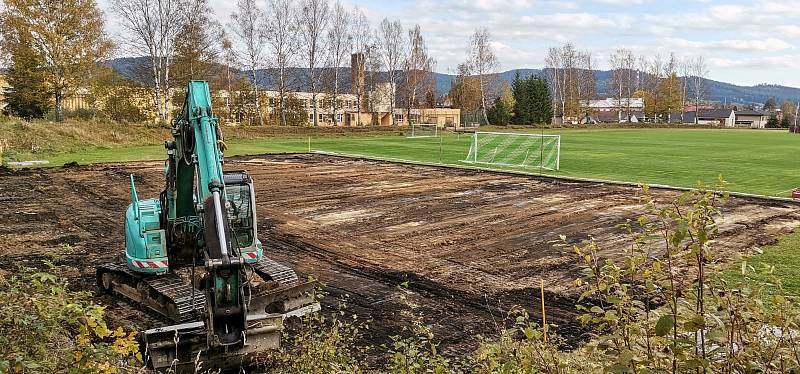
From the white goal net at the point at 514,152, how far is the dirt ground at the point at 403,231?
5474mm

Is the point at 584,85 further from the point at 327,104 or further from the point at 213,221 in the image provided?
the point at 213,221

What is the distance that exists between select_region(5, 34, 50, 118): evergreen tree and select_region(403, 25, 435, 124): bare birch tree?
3974cm

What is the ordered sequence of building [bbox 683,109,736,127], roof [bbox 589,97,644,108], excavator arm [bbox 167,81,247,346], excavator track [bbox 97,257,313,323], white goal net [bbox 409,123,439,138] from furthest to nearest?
building [bbox 683,109,736,127] < roof [bbox 589,97,644,108] < white goal net [bbox 409,123,439,138] < excavator track [bbox 97,257,313,323] < excavator arm [bbox 167,81,247,346]

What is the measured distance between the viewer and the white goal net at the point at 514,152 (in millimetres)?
31641

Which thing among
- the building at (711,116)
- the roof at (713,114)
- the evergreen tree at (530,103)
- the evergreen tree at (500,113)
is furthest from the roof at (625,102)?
the evergreen tree at (500,113)

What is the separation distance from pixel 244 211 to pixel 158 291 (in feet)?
5.55

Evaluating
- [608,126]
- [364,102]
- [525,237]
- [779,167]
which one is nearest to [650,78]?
[608,126]

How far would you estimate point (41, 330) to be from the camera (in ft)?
15.8

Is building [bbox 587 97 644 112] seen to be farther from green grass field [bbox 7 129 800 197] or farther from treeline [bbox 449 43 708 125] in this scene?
green grass field [bbox 7 129 800 197]

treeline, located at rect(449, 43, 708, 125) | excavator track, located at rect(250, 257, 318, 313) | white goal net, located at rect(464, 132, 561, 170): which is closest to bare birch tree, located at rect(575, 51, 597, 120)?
treeline, located at rect(449, 43, 708, 125)

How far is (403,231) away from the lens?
15617 mm

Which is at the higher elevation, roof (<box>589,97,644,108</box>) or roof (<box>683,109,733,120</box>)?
roof (<box>589,97,644,108</box>)

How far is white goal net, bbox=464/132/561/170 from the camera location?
3164 cm

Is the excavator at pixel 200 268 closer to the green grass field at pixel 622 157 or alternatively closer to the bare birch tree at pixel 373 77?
the green grass field at pixel 622 157
